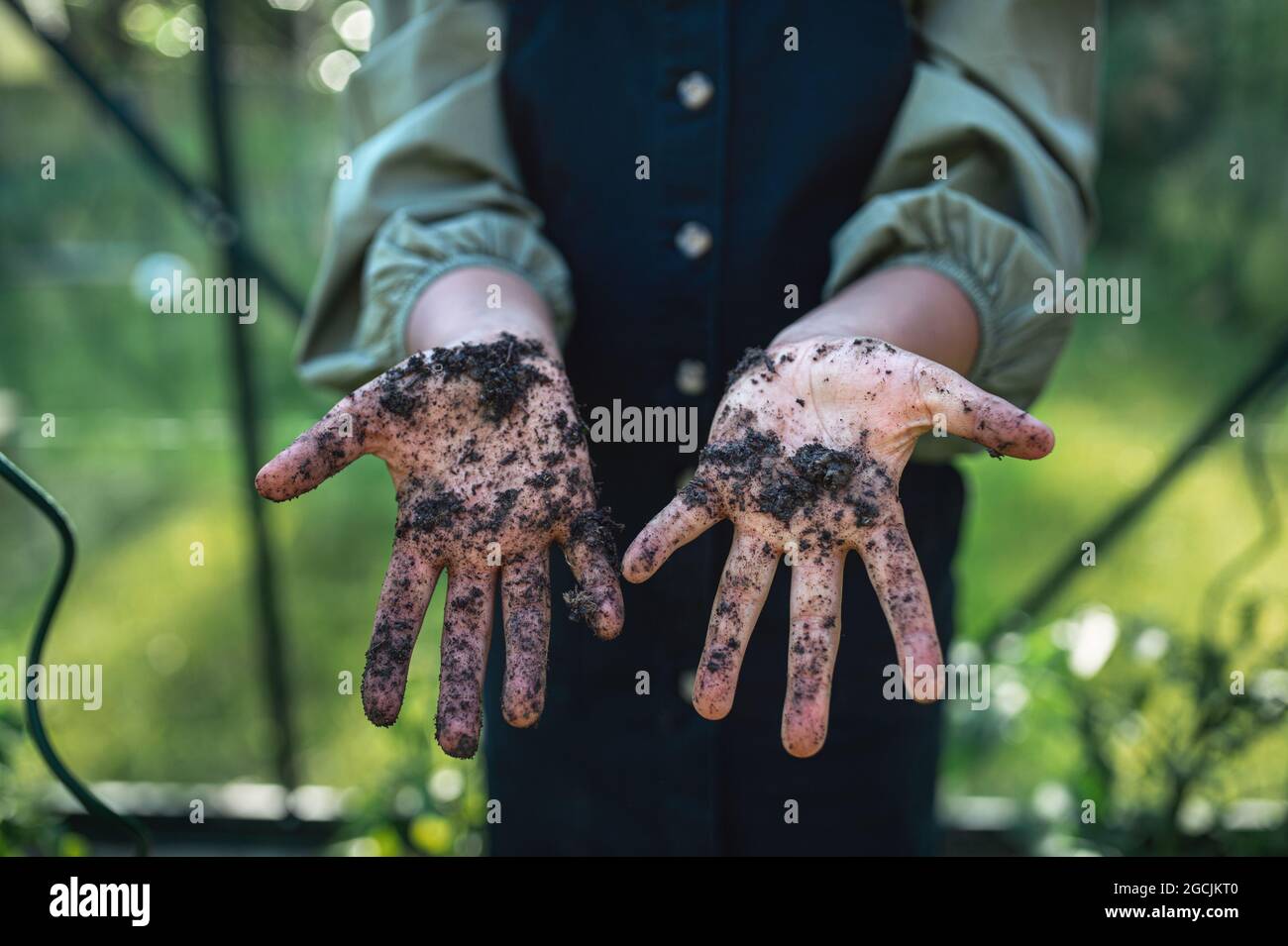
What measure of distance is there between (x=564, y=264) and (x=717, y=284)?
18cm

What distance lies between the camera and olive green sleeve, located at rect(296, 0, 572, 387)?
3.64 ft

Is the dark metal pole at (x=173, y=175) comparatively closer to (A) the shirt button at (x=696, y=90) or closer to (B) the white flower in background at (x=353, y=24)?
(A) the shirt button at (x=696, y=90)

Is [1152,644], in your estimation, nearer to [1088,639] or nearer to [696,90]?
A: [1088,639]

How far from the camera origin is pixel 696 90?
1071 millimetres

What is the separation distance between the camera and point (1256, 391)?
156 cm

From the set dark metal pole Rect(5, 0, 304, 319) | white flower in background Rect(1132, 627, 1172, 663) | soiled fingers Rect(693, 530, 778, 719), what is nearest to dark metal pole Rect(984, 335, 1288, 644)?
white flower in background Rect(1132, 627, 1172, 663)

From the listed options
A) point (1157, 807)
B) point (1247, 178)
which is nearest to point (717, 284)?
point (1157, 807)

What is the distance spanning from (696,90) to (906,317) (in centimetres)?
32

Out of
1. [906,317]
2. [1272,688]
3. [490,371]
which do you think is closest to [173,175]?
[490,371]

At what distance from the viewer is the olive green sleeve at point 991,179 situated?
3.44 feet

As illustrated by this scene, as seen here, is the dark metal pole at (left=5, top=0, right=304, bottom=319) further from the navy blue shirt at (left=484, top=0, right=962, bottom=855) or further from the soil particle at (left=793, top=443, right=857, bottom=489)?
the soil particle at (left=793, top=443, right=857, bottom=489)

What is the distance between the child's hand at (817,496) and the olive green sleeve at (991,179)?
0.20 m

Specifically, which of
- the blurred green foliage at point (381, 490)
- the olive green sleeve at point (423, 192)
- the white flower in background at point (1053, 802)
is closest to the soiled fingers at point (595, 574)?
the olive green sleeve at point (423, 192)
